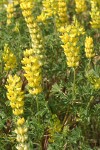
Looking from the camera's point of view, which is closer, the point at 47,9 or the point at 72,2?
the point at 47,9

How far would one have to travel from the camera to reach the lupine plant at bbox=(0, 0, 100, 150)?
133 inches

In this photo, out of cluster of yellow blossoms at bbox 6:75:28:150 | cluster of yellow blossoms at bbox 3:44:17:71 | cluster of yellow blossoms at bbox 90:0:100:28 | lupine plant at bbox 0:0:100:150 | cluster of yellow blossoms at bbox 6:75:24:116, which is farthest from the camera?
cluster of yellow blossoms at bbox 90:0:100:28

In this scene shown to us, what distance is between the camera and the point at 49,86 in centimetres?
439

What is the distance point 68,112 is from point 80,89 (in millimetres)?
302

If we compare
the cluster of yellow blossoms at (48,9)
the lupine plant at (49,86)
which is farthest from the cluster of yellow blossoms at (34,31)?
the cluster of yellow blossoms at (48,9)

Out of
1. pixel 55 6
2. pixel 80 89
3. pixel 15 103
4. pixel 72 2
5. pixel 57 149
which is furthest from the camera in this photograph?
pixel 72 2

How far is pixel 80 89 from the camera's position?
3.78 metres

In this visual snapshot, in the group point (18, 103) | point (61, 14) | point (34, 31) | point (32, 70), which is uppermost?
point (61, 14)

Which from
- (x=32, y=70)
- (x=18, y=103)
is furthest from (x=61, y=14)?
(x=18, y=103)

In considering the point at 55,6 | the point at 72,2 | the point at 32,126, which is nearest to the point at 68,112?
the point at 32,126

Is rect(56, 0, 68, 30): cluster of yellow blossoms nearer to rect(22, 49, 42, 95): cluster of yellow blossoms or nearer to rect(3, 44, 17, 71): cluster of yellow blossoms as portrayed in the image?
rect(3, 44, 17, 71): cluster of yellow blossoms

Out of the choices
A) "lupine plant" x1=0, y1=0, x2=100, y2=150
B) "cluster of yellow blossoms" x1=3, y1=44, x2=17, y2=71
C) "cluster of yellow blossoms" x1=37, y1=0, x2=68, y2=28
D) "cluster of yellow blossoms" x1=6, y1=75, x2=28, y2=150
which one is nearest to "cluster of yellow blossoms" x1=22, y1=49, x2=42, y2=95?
"lupine plant" x1=0, y1=0, x2=100, y2=150

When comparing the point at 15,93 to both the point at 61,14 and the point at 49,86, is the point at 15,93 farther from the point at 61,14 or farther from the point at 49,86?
the point at 61,14

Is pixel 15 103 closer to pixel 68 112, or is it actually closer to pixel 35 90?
pixel 35 90
